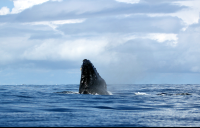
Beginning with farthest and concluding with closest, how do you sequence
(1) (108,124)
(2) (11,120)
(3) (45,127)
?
(2) (11,120) < (1) (108,124) < (3) (45,127)

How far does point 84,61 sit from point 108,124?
1194cm

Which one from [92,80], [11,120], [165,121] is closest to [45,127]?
[11,120]

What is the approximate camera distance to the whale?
20.2 meters

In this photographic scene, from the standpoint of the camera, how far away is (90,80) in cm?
2011

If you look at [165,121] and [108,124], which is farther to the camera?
[165,121]

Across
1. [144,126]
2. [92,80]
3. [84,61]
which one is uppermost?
[84,61]

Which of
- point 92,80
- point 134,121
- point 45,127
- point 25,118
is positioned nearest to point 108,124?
point 134,121

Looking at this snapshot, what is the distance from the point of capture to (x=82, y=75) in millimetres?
20375

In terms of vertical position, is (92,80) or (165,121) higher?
(92,80)

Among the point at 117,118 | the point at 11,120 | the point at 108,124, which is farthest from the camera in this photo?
the point at 117,118

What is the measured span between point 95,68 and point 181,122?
11377 millimetres

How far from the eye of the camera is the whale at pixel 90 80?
795 inches

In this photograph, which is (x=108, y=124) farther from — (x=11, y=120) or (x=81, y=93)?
(x=81, y=93)

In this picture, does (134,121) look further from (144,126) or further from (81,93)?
(81,93)
